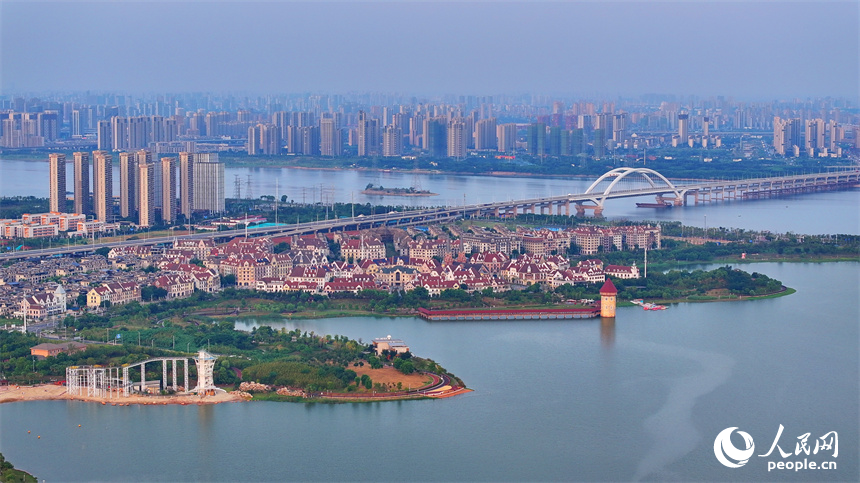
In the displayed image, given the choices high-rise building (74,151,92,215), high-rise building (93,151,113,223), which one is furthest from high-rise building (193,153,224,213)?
high-rise building (74,151,92,215)

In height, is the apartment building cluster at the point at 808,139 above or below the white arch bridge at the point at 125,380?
above

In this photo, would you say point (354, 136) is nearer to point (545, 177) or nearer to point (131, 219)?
point (545, 177)

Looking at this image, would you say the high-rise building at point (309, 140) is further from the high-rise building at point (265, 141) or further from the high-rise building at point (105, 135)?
the high-rise building at point (105, 135)

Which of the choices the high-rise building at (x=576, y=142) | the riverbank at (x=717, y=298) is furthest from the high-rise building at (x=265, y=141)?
the riverbank at (x=717, y=298)

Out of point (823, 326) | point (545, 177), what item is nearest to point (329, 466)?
point (823, 326)

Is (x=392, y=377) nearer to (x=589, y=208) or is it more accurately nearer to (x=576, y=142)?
(x=589, y=208)

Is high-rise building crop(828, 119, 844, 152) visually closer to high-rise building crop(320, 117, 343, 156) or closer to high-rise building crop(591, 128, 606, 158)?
high-rise building crop(591, 128, 606, 158)
